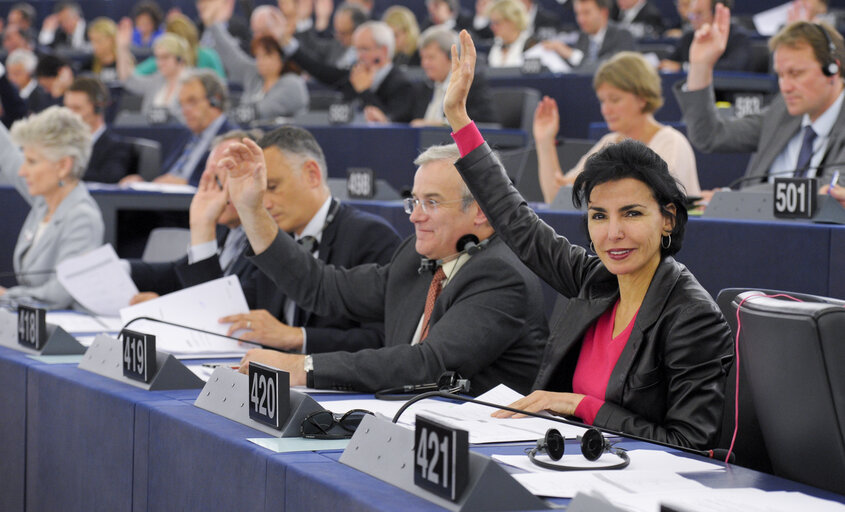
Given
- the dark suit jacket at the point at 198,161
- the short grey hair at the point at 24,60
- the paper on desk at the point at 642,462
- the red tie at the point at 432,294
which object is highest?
the short grey hair at the point at 24,60

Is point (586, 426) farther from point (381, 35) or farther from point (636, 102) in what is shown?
point (381, 35)

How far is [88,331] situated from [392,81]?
409 centimetres

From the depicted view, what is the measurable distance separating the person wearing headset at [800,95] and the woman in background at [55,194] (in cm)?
200

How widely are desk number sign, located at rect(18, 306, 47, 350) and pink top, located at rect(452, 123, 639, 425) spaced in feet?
4.15

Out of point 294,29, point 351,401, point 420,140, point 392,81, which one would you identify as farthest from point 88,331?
point 294,29

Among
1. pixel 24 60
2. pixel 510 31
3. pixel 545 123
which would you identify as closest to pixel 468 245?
pixel 545 123

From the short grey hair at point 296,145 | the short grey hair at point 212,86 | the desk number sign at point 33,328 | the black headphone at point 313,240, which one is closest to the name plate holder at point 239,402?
the desk number sign at point 33,328

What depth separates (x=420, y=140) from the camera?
227 inches

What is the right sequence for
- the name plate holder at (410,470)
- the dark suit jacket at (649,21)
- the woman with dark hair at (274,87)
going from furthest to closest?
the dark suit jacket at (649,21) < the woman with dark hair at (274,87) < the name plate holder at (410,470)

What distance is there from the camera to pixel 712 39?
11.9 ft

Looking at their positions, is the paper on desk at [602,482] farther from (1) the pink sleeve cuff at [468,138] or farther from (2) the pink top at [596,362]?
(1) the pink sleeve cuff at [468,138]

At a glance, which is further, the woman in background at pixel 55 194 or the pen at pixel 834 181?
the woman in background at pixel 55 194

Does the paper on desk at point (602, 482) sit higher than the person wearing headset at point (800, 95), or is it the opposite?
the person wearing headset at point (800, 95)

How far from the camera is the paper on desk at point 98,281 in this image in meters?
3.34
